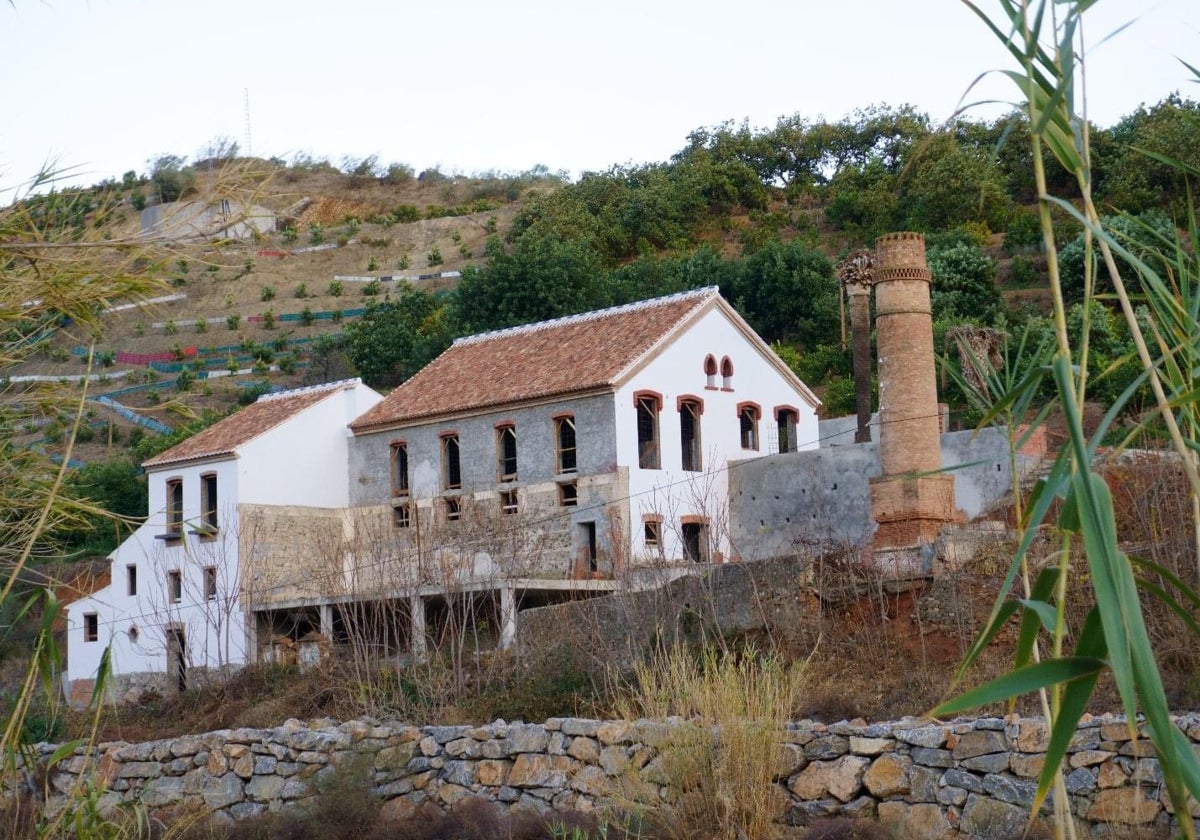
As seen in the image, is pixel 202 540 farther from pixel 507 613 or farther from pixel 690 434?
pixel 690 434

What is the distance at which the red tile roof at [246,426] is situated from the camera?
30.6 m

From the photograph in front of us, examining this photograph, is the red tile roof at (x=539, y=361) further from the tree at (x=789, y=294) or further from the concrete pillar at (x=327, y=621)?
the tree at (x=789, y=294)

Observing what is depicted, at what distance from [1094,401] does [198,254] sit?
2787 cm

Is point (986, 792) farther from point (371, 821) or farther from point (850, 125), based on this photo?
point (850, 125)

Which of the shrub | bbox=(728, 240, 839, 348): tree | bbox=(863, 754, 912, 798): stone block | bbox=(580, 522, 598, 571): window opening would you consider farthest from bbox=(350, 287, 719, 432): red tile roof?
the shrub

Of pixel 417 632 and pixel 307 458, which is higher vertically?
pixel 307 458

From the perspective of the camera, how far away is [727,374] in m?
29.9

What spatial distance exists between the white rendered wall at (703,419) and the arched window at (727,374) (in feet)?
0.29

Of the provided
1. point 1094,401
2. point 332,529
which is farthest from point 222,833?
point 1094,401

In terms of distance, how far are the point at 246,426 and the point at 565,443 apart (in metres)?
8.45

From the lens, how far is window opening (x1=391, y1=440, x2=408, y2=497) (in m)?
31.0

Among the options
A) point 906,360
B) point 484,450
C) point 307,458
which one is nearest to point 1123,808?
point 906,360

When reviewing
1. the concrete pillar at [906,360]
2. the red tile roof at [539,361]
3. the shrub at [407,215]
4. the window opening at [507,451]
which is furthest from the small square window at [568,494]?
the shrub at [407,215]

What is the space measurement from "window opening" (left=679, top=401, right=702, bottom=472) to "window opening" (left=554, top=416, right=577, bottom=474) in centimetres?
236
